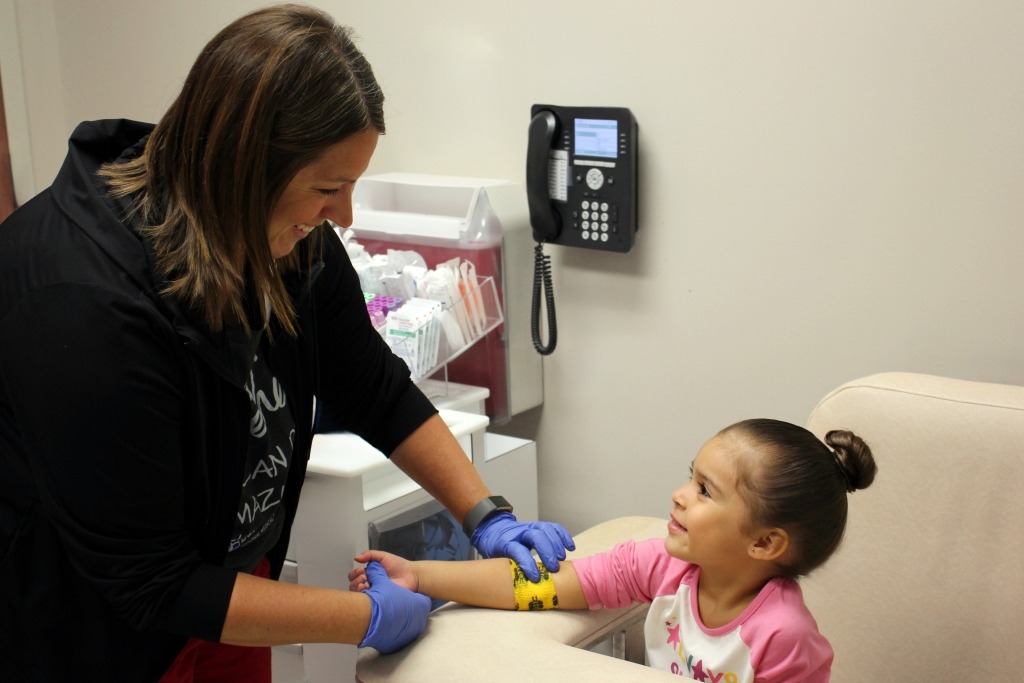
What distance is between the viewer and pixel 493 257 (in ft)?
7.14

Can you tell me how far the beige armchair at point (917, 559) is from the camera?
1433 mm

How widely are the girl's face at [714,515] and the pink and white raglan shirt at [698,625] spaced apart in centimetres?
6

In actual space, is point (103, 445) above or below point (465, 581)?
above

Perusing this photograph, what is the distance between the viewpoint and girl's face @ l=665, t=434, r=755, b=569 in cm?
136

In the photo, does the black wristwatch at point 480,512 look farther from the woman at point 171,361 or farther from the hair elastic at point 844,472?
the hair elastic at point 844,472

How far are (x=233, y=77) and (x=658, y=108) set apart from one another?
1114 millimetres

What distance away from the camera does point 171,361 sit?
114 centimetres

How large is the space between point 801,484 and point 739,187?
0.79 metres

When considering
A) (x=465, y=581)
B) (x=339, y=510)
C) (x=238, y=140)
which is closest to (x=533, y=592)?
(x=465, y=581)

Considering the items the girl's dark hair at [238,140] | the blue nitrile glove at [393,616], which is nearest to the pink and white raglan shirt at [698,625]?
the blue nitrile glove at [393,616]

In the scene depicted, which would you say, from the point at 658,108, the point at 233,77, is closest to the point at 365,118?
the point at 233,77

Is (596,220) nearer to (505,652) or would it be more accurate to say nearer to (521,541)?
(521,541)

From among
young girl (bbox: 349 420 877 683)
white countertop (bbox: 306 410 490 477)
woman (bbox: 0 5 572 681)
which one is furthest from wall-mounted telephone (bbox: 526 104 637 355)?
woman (bbox: 0 5 572 681)

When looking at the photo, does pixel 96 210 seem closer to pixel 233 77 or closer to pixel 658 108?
pixel 233 77
